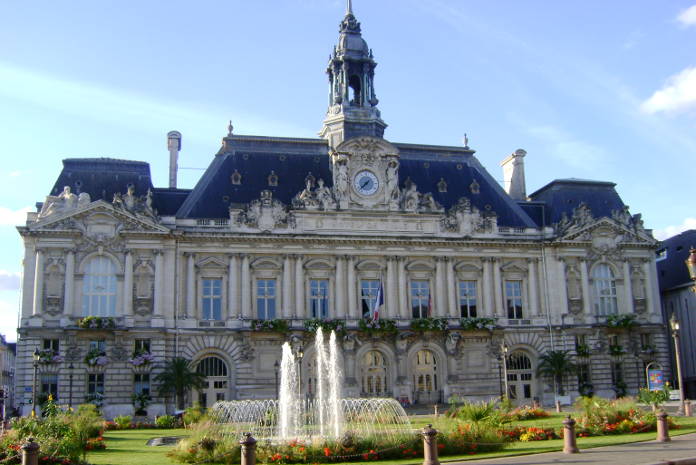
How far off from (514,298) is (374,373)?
1168 centimetres

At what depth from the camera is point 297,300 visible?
5431 cm

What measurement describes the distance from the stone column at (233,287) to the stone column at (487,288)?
1701 cm

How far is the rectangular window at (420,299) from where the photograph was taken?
56344mm

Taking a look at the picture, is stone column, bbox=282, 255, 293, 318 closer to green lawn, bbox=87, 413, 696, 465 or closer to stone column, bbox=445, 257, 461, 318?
stone column, bbox=445, 257, 461, 318

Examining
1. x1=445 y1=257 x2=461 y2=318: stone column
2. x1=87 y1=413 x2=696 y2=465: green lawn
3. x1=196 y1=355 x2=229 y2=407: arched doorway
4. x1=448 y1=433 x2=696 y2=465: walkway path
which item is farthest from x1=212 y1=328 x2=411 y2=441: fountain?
x1=445 y1=257 x2=461 y2=318: stone column

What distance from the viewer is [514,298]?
192ft

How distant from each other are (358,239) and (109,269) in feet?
53.8

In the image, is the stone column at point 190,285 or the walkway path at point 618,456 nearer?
the walkway path at point 618,456

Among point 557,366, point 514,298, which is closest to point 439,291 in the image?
point 514,298

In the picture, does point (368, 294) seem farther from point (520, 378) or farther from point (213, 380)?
point (520, 378)

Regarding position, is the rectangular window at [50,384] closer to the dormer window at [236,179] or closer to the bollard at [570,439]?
the dormer window at [236,179]

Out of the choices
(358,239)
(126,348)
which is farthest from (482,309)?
(126,348)

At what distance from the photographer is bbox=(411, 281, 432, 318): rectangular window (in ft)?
185

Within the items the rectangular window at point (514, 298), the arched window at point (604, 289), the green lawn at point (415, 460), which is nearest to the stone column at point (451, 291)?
the rectangular window at point (514, 298)
